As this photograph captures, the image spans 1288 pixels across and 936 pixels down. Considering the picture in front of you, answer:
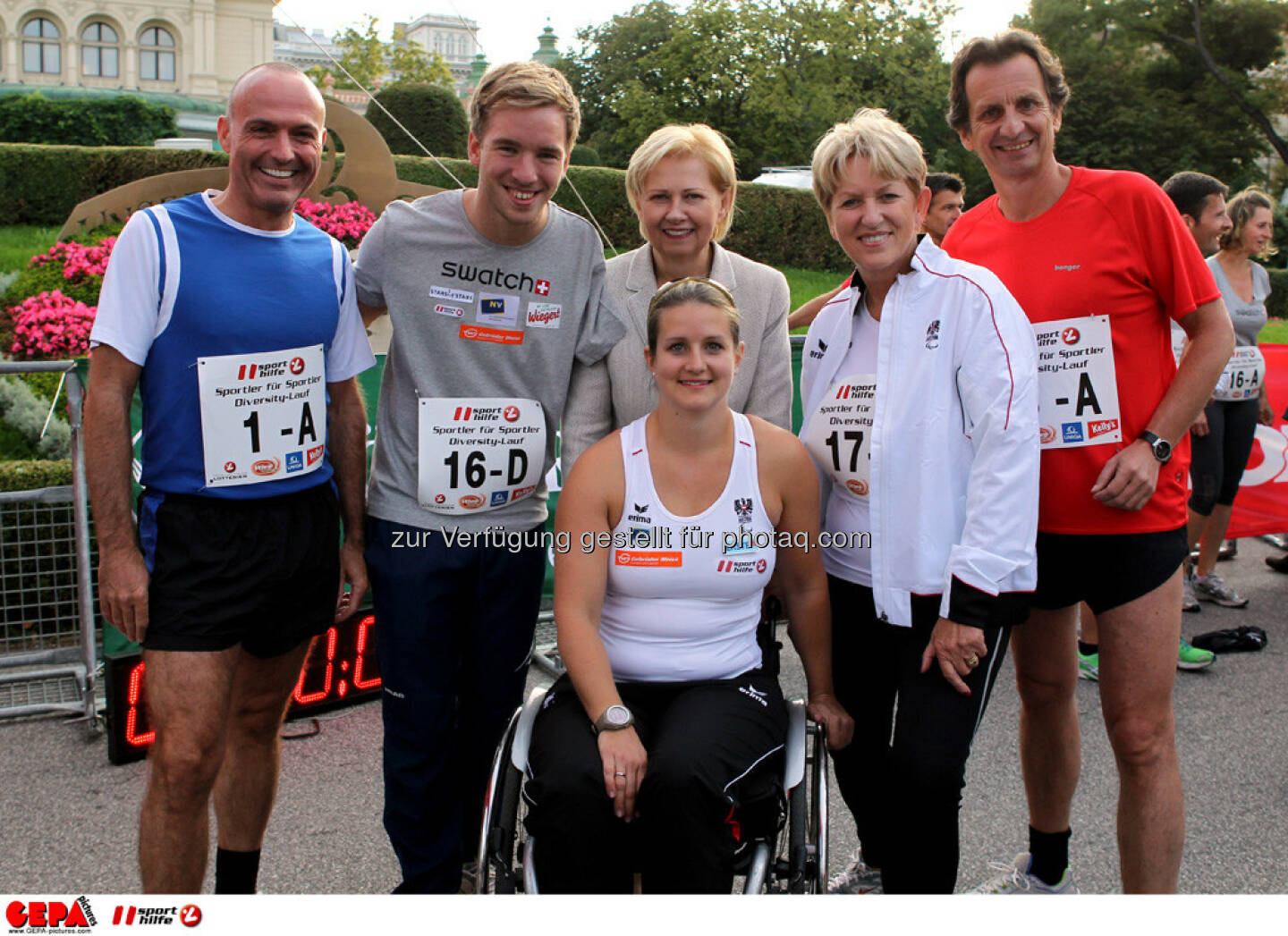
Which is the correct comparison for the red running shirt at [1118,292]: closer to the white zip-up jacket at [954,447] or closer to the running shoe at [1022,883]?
the white zip-up jacket at [954,447]

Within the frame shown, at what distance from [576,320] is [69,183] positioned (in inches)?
794

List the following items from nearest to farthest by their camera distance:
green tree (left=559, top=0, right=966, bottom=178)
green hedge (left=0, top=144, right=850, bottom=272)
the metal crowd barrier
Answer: the metal crowd barrier → green hedge (left=0, top=144, right=850, bottom=272) → green tree (left=559, top=0, right=966, bottom=178)

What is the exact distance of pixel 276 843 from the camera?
346 cm

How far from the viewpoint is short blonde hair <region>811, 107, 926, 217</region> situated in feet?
8.50

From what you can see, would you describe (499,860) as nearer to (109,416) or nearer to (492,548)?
(492,548)

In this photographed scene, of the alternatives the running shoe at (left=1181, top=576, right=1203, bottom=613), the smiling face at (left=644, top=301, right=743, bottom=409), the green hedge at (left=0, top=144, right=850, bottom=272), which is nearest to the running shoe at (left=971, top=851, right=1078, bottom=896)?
the smiling face at (left=644, top=301, right=743, bottom=409)

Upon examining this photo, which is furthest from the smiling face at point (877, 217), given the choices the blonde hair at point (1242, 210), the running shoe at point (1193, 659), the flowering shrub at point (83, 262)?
the flowering shrub at point (83, 262)

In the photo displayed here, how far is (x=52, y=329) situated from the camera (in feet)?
22.7

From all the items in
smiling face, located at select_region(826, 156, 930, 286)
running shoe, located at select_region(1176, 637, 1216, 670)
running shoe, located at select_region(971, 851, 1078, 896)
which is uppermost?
smiling face, located at select_region(826, 156, 930, 286)

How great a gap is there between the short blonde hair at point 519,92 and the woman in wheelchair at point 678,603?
1.88 ft

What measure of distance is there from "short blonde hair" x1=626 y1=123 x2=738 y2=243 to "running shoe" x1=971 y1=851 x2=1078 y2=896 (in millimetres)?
2023

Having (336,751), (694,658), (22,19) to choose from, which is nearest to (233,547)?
(694,658)

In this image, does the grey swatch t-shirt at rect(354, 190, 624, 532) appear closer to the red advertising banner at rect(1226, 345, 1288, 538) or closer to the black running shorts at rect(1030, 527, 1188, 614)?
the black running shorts at rect(1030, 527, 1188, 614)

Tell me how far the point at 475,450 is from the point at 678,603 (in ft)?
2.27
